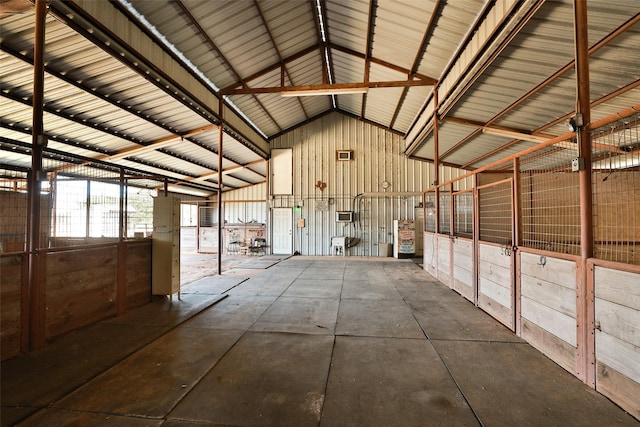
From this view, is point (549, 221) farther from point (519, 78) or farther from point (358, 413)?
point (358, 413)

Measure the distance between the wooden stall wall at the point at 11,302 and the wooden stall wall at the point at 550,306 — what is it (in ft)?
18.5

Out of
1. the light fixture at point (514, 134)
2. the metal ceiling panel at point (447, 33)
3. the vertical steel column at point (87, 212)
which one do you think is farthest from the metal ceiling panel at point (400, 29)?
the vertical steel column at point (87, 212)

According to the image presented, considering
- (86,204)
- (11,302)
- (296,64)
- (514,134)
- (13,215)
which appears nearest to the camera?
(11,302)

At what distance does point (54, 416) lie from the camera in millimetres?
1979

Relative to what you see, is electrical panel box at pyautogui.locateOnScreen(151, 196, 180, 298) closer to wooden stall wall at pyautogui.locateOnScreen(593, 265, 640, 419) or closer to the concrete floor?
the concrete floor

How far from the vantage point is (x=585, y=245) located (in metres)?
2.45

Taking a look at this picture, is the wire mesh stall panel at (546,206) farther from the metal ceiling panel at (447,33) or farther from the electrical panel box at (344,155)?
the electrical panel box at (344,155)

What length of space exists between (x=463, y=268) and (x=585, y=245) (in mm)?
2798

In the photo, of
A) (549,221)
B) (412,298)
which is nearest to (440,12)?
(549,221)

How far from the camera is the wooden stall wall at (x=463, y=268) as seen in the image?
15.6 feet

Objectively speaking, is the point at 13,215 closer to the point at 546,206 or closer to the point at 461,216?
the point at 546,206

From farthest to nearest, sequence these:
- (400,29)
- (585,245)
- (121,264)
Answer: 1. (400,29)
2. (121,264)
3. (585,245)

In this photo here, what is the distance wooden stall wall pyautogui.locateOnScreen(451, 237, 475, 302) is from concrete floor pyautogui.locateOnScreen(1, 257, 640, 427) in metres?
0.63

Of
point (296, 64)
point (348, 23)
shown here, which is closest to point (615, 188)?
point (348, 23)
